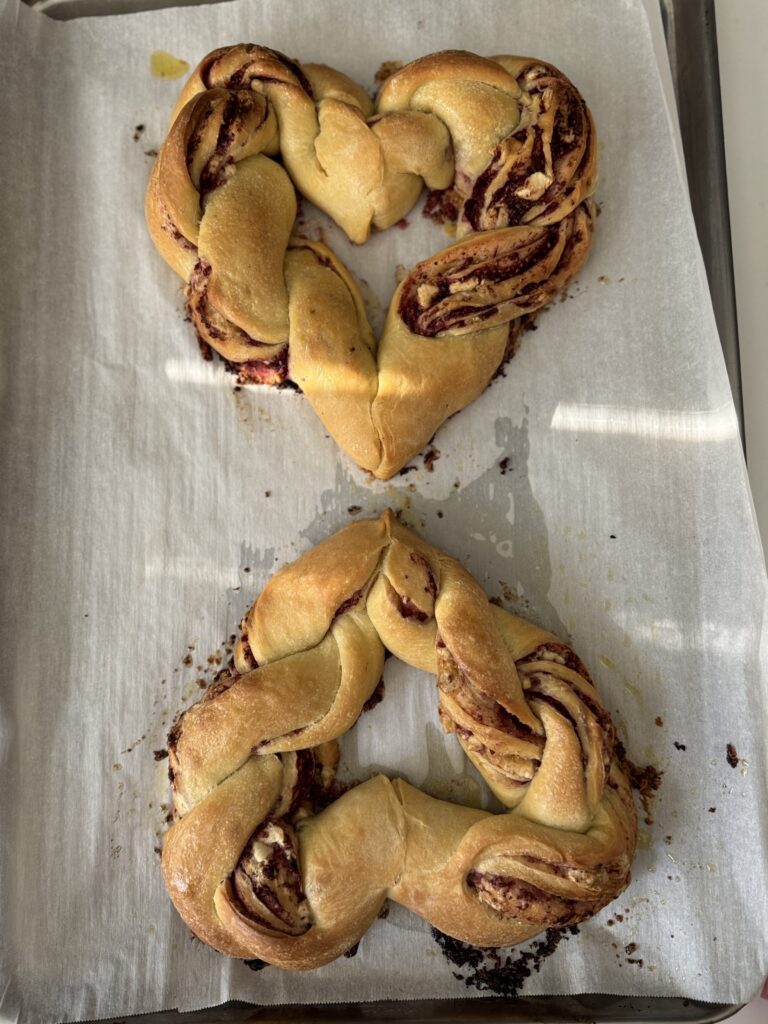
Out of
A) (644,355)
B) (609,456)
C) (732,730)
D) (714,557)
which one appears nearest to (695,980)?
(732,730)

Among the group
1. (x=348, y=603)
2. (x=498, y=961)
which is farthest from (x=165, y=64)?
(x=498, y=961)

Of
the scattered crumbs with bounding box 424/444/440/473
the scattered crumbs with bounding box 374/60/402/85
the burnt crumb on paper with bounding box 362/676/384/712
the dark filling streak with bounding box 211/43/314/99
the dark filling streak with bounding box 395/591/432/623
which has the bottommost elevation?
the burnt crumb on paper with bounding box 362/676/384/712

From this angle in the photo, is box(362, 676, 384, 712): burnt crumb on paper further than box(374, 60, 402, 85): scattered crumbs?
No

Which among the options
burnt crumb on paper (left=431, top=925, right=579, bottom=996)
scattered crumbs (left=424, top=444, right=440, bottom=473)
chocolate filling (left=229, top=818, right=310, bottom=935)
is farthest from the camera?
scattered crumbs (left=424, top=444, right=440, bottom=473)

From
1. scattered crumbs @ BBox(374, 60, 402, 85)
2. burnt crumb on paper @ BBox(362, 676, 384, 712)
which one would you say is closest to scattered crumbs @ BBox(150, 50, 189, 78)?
scattered crumbs @ BBox(374, 60, 402, 85)

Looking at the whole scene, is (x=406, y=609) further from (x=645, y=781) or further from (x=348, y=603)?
(x=645, y=781)

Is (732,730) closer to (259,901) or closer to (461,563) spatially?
(461,563)

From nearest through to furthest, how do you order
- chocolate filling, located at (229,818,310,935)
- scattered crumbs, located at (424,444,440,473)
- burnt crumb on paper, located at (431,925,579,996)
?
chocolate filling, located at (229,818,310,935) < burnt crumb on paper, located at (431,925,579,996) < scattered crumbs, located at (424,444,440,473)

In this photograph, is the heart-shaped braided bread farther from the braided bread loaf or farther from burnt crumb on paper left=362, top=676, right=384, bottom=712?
burnt crumb on paper left=362, top=676, right=384, bottom=712
